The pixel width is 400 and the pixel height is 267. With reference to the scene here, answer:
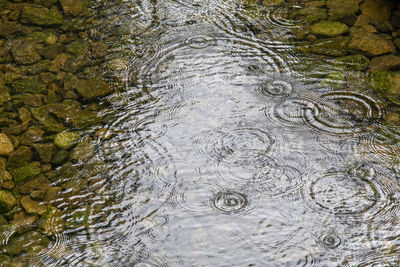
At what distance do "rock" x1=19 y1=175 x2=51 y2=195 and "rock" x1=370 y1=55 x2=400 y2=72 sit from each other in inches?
110

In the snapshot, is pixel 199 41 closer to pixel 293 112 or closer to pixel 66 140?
pixel 293 112

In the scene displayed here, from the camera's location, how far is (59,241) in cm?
289

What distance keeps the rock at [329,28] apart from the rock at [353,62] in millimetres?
353

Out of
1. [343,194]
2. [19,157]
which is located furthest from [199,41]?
[343,194]

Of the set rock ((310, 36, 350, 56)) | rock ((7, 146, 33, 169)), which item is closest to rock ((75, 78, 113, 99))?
rock ((7, 146, 33, 169))

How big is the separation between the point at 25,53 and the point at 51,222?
2.02m

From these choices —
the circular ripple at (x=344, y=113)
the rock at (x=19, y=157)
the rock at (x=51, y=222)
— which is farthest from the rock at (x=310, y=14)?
the rock at (x=51, y=222)

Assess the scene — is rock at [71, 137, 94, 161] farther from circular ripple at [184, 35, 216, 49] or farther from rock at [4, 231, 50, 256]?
circular ripple at [184, 35, 216, 49]

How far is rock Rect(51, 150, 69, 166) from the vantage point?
3.40 metres

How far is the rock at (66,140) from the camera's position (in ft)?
11.5

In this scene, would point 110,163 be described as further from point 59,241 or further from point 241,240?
point 241,240

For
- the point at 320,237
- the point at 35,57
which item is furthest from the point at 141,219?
the point at 35,57

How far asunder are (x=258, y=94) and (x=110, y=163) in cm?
135

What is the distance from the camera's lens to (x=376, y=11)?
14.8 ft
